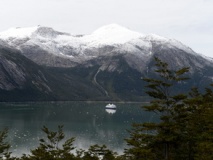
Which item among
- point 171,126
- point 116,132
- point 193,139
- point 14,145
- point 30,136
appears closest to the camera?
point 171,126

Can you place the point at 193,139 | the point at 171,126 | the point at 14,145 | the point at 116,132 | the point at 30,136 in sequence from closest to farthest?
1. the point at 171,126
2. the point at 193,139
3. the point at 14,145
4. the point at 30,136
5. the point at 116,132

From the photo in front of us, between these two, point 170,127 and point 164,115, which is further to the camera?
point 164,115

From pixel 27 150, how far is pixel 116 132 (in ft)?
206

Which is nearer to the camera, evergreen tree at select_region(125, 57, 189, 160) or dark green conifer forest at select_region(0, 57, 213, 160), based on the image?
evergreen tree at select_region(125, 57, 189, 160)

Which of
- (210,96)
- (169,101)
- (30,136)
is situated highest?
(30,136)

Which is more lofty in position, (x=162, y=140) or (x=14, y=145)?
(x=14, y=145)

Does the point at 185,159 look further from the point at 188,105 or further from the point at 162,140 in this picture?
the point at 162,140

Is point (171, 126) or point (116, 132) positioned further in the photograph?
point (116, 132)

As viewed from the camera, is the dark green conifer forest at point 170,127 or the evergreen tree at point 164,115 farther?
the dark green conifer forest at point 170,127

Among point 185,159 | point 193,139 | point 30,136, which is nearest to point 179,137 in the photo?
point 193,139

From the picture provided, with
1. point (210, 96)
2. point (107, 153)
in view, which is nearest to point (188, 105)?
point (107, 153)

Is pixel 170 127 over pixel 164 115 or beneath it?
beneath

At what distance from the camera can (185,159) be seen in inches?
1788

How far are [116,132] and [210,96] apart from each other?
4152 inches
